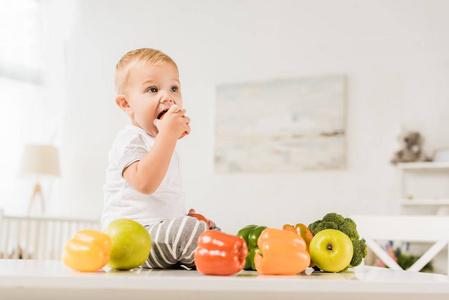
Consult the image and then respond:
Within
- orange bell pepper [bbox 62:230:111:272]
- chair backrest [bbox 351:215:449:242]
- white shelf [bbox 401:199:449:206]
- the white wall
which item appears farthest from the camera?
the white wall

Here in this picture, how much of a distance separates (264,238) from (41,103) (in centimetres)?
430

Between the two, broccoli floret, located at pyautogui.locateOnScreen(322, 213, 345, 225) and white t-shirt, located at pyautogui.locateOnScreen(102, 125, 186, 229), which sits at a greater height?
white t-shirt, located at pyautogui.locateOnScreen(102, 125, 186, 229)

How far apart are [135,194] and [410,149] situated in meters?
2.95

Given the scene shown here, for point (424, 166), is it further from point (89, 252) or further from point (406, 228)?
point (89, 252)

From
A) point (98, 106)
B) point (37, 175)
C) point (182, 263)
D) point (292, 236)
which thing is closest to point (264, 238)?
point (292, 236)

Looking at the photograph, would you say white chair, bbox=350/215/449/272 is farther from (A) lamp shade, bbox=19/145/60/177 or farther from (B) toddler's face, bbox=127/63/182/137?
(A) lamp shade, bbox=19/145/60/177

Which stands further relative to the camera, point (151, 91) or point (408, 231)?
point (408, 231)

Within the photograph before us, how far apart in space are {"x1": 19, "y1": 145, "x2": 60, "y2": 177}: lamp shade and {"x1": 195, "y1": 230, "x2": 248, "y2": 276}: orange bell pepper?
3.66 m

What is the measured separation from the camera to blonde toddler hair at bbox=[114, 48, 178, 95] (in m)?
1.07

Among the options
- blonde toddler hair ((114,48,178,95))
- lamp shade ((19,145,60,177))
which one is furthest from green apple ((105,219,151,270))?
lamp shade ((19,145,60,177))

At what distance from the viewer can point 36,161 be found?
13.5 feet

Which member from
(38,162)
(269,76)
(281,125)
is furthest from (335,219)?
(38,162)

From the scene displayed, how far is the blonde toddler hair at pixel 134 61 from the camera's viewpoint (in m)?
1.07

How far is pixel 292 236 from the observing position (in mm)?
835
